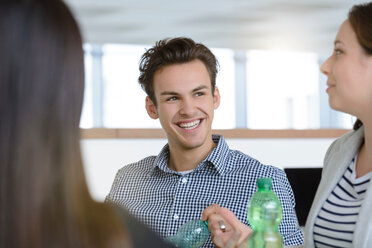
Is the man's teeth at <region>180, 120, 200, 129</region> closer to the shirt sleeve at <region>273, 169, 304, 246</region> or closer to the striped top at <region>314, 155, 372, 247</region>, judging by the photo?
the shirt sleeve at <region>273, 169, 304, 246</region>

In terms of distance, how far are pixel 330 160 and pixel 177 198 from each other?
527mm

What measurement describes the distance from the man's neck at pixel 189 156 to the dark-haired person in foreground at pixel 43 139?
126cm

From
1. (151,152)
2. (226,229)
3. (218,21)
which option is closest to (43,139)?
(226,229)

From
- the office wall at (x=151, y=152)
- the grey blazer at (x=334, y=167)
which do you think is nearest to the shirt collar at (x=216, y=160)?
the grey blazer at (x=334, y=167)

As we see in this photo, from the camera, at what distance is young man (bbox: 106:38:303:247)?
1.72 m

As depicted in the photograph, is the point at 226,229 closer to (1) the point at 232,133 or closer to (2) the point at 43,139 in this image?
(2) the point at 43,139

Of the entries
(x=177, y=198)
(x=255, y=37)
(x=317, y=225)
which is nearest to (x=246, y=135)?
(x=255, y=37)

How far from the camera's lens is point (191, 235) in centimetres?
159

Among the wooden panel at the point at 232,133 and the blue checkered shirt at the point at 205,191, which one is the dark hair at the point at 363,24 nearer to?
the blue checkered shirt at the point at 205,191

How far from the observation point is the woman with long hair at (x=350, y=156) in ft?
4.10

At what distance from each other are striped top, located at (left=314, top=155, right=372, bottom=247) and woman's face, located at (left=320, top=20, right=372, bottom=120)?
18 cm

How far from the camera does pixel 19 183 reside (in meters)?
0.52

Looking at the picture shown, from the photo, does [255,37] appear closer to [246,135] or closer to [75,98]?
[246,135]

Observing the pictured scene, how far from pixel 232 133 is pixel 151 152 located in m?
0.63
